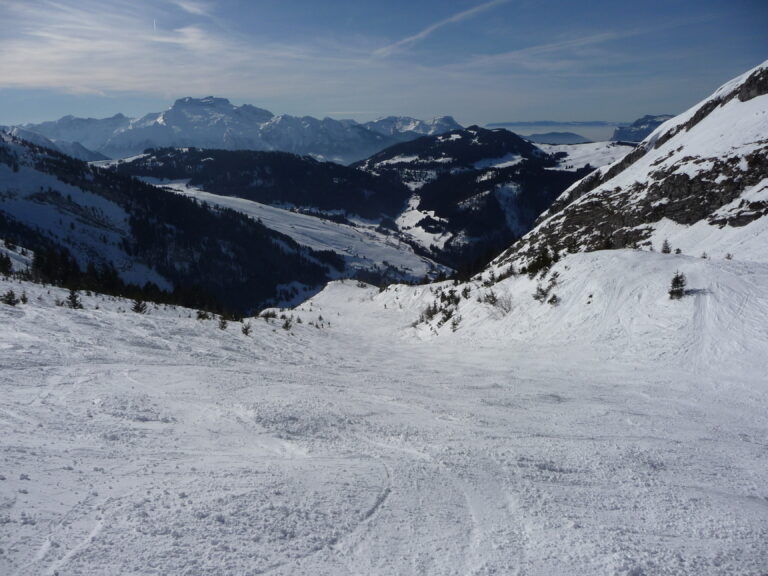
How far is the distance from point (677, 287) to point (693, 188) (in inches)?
1029

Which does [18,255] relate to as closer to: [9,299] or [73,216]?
[9,299]

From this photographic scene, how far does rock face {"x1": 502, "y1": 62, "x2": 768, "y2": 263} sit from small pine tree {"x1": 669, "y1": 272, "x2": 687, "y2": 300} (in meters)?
11.6

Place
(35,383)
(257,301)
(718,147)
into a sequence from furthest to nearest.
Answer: (257,301) < (718,147) < (35,383)

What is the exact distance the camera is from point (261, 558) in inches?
126

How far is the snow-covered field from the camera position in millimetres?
3385

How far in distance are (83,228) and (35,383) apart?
482 ft

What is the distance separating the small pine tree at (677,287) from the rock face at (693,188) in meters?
11.6

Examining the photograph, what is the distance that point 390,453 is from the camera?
5.23 meters

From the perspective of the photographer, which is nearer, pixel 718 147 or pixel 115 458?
pixel 115 458

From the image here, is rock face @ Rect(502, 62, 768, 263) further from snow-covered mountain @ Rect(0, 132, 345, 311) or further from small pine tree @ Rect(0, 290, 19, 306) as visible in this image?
snow-covered mountain @ Rect(0, 132, 345, 311)

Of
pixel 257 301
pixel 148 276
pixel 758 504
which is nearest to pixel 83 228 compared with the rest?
pixel 148 276

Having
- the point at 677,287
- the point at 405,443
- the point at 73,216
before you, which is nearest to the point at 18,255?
the point at 405,443

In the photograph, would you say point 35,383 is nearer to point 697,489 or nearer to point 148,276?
point 697,489

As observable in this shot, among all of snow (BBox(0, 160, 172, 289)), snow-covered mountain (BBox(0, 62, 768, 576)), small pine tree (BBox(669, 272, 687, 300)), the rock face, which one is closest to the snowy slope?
snow (BBox(0, 160, 172, 289))
